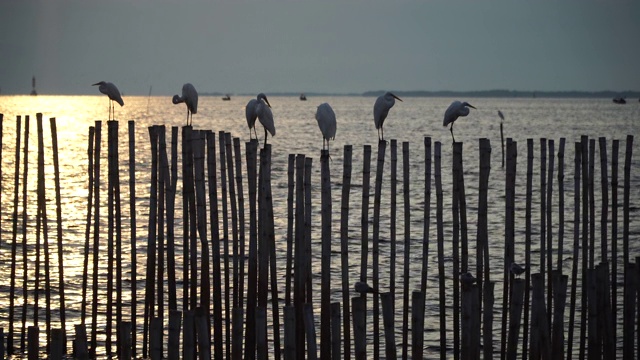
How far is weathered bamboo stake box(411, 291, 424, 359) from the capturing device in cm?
A: 816

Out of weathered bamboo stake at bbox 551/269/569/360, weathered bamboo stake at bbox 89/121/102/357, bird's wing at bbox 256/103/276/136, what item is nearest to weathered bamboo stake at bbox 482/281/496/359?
weathered bamboo stake at bbox 551/269/569/360

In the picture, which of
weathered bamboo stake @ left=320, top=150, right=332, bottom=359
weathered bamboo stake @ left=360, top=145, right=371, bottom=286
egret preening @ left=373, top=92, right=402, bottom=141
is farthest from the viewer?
egret preening @ left=373, top=92, right=402, bottom=141

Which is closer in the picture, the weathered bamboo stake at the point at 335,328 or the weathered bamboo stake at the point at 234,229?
the weathered bamboo stake at the point at 335,328

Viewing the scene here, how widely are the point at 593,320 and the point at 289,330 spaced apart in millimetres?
3079

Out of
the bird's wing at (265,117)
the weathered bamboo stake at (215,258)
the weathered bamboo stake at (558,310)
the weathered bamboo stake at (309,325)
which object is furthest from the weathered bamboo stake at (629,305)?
the bird's wing at (265,117)

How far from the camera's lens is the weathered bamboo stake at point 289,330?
782cm

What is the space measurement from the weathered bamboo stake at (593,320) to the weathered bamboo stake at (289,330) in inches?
111

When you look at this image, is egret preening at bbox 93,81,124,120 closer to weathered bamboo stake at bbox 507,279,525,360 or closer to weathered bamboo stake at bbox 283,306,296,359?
weathered bamboo stake at bbox 283,306,296,359

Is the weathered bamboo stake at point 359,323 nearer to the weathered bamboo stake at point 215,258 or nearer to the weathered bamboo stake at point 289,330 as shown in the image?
the weathered bamboo stake at point 289,330

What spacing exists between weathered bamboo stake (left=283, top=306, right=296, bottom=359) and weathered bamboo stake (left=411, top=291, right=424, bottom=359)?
105 centimetres

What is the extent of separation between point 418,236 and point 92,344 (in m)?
12.1

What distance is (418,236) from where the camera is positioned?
72.9 ft

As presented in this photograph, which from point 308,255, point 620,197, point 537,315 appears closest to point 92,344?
point 308,255

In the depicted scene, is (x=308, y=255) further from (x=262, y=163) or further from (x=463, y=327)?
(x=463, y=327)
